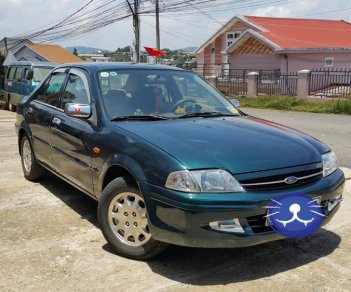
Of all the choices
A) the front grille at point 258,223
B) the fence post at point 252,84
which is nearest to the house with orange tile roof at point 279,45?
the fence post at point 252,84

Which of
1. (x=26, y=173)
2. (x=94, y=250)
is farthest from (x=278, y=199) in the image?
(x=26, y=173)

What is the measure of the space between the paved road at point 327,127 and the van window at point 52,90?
4638 mm

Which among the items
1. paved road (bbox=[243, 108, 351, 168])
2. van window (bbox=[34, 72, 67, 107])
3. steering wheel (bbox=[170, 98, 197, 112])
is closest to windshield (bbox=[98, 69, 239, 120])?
steering wheel (bbox=[170, 98, 197, 112])

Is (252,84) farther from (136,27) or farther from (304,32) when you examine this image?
(304,32)

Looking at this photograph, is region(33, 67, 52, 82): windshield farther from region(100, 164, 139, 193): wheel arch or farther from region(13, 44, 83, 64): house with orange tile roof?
region(13, 44, 83, 64): house with orange tile roof

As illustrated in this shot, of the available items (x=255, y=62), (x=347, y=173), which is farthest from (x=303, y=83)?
(x=347, y=173)

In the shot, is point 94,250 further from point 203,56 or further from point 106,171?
point 203,56

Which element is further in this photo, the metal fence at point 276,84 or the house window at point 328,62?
the house window at point 328,62

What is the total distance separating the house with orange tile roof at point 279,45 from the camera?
28625 mm

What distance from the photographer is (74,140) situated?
453 centimetres

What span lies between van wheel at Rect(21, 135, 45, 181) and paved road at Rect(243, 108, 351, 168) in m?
4.67

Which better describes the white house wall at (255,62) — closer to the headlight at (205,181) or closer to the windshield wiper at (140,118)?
the windshield wiper at (140,118)

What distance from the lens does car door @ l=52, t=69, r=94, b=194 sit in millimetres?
4348

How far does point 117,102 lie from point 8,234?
1584mm
